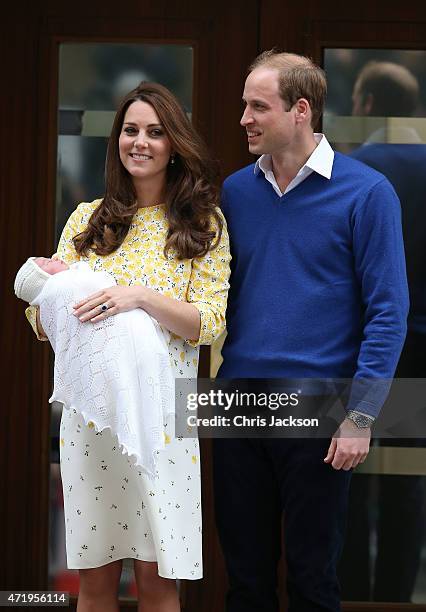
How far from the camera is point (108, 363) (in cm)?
278

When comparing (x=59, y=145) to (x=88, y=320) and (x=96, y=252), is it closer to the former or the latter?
(x=96, y=252)

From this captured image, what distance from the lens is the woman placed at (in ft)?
9.55

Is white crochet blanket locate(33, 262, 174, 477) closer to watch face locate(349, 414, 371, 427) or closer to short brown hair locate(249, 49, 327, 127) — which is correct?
watch face locate(349, 414, 371, 427)

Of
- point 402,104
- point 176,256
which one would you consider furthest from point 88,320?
point 402,104

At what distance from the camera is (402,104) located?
378cm

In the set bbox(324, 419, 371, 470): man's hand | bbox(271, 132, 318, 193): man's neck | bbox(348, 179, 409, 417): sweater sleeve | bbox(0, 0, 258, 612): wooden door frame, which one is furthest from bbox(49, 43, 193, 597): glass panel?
bbox(324, 419, 371, 470): man's hand

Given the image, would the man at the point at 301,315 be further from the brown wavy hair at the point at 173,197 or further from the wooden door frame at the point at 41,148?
the wooden door frame at the point at 41,148

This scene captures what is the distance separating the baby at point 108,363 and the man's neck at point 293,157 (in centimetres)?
53

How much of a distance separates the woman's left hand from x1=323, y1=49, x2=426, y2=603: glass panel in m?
1.22

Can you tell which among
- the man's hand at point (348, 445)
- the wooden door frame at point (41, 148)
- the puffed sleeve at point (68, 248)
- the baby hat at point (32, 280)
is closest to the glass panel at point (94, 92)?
the wooden door frame at point (41, 148)

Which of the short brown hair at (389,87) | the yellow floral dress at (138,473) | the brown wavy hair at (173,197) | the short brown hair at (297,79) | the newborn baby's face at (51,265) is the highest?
the short brown hair at (389,87)

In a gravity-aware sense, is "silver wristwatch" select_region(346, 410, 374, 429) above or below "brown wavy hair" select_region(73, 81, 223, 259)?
below

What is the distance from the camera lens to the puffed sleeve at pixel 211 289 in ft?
9.60

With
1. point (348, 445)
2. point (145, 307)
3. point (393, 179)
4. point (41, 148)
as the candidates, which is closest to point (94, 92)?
point (41, 148)
